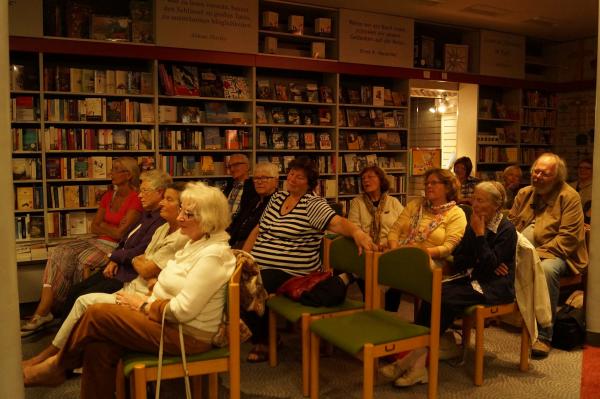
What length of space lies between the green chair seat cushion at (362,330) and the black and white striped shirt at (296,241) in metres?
0.65

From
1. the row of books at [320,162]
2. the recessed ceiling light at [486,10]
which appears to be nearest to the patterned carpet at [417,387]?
the row of books at [320,162]

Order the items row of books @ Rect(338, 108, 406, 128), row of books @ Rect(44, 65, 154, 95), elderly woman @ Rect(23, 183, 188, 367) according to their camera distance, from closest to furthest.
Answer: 1. elderly woman @ Rect(23, 183, 188, 367)
2. row of books @ Rect(44, 65, 154, 95)
3. row of books @ Rect(338, 108, 406, 128)

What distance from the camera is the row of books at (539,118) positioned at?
780 cm

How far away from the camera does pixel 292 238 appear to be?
11.2ft

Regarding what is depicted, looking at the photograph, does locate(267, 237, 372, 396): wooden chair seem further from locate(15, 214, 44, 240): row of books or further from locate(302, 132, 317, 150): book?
locate(302, 132, 317, 150): book

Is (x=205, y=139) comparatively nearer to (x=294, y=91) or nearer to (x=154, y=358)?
(x=294, y=91)

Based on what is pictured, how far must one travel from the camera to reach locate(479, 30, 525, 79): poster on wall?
23.5ft

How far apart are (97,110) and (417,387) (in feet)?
12.4

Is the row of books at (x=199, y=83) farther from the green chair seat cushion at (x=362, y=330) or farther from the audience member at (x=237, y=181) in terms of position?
the green chair seat cushion at (x=362, y=330)

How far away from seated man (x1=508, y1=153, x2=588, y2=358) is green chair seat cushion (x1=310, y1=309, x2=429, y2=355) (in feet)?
4.72

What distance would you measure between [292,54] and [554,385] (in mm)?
4371

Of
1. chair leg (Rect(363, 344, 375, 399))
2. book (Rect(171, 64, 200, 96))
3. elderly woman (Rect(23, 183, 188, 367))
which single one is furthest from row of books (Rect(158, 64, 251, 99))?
chair leg (Rect(363, 344, 375, 399))

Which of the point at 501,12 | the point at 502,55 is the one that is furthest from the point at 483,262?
the point at 502,55

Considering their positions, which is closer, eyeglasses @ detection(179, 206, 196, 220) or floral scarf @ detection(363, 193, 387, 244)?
eyeglasses @ detection(179, 206, 196, 220)
